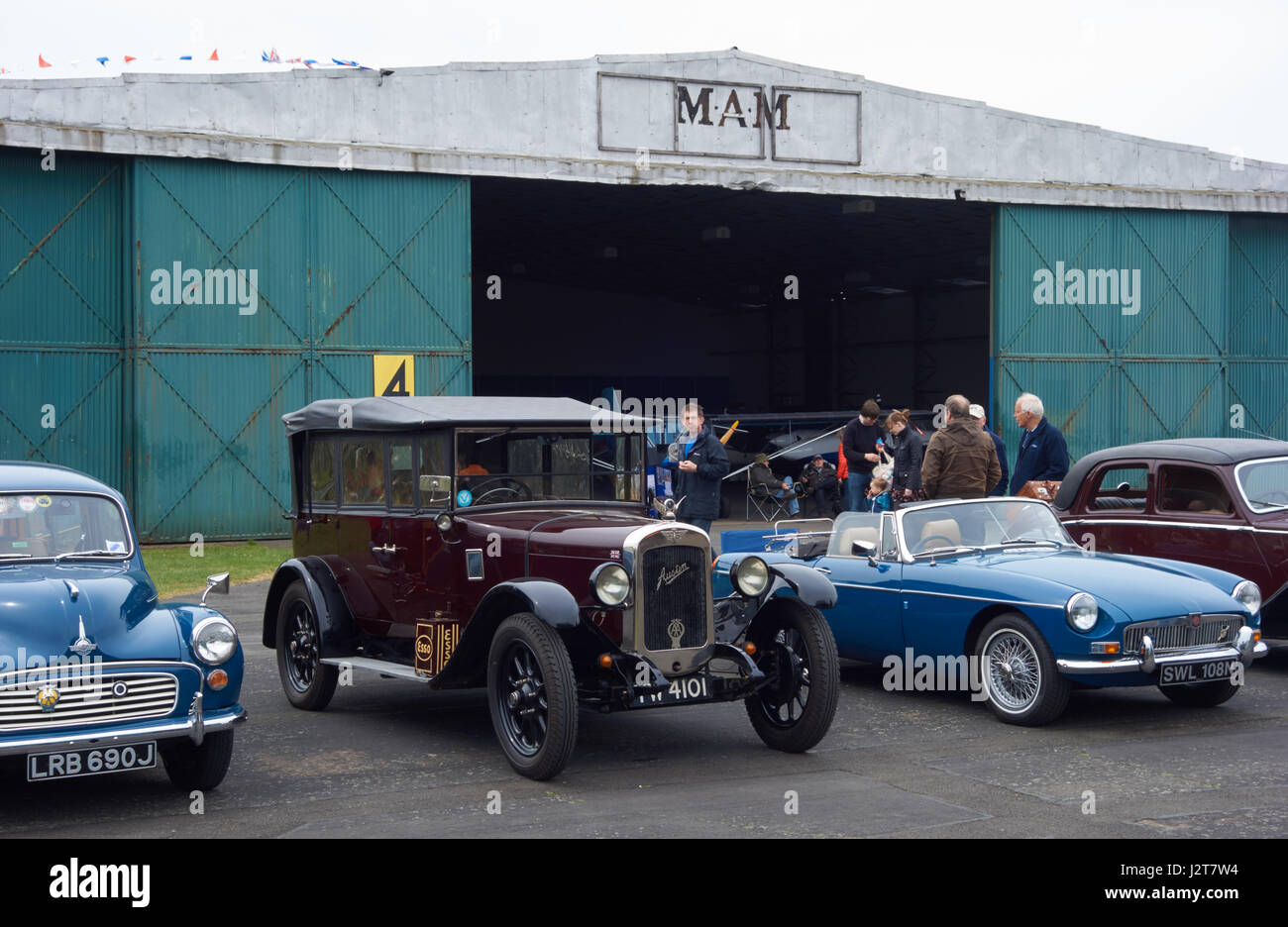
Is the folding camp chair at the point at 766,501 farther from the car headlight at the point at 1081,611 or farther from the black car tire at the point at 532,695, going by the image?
the black car tire at the point at 532,695

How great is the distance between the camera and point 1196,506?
1043cm

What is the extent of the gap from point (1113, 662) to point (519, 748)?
3406mm

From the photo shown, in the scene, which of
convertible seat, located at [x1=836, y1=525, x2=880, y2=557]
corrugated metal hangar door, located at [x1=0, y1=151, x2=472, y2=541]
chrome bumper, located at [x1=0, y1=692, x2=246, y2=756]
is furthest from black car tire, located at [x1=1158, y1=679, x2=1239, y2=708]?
corrugated metal hangar door, located at [x1=0, y1=151, x2=472, y2=541]

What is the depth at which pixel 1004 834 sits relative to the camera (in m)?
5.68

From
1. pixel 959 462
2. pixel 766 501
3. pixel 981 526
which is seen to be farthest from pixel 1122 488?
pixel 766 501

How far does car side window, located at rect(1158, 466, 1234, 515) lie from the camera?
1030cm

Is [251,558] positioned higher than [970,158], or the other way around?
[970,158]

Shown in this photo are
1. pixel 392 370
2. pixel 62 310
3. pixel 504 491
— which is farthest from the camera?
pixel 392 370

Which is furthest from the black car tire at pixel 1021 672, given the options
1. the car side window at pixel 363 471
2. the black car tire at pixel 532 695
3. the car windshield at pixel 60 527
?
the car windshield at pixel 60 527

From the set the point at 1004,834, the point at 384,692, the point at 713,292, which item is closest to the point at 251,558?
the point at 384,692

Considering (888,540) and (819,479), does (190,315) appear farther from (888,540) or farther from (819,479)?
(888,540)

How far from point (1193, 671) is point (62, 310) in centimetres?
1620

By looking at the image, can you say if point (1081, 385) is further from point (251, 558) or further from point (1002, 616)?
point (1002, 616)

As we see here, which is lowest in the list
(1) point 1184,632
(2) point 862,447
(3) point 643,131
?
(1) point 1184,632
